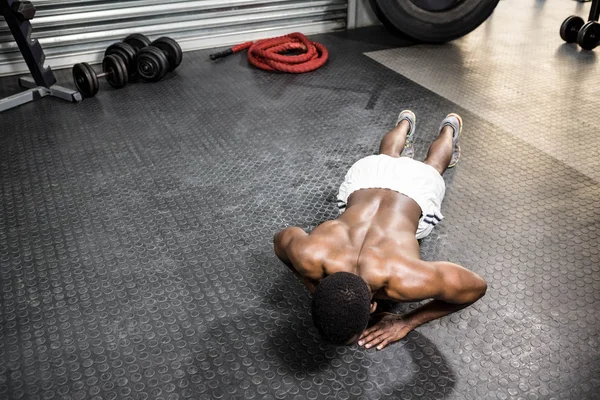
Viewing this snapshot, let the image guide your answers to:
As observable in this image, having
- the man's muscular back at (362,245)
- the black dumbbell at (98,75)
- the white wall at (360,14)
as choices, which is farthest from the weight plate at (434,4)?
the man's muscular back at (362,245)

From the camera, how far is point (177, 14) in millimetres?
4434

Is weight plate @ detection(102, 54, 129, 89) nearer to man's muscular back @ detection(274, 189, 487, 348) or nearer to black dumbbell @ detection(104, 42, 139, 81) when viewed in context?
black dumbbell @ detection(104, 42, 139, 81)

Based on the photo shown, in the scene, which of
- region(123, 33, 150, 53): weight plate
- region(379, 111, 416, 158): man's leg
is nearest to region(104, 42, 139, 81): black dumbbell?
region(123, 33, 150, 53): weight plate

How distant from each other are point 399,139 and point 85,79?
7.46ft

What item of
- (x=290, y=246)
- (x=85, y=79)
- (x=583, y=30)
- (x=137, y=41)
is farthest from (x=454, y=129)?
(x=137, y=41)

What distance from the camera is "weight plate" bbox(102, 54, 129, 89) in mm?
3754

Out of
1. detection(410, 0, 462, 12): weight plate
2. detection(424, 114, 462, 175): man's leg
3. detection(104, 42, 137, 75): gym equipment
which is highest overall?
detection(410, 0, 462, 12): weight plate

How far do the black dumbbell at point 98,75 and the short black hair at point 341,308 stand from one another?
111 inches

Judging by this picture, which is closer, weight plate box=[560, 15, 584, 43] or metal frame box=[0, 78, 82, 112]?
metal frame box=[0, 78, 82, 112]

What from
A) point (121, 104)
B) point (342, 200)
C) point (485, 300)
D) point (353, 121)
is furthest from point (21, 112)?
point (485, 300)

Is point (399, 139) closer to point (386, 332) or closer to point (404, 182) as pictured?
point (404, 182)

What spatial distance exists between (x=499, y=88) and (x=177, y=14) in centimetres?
265

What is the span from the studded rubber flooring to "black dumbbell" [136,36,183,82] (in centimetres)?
24

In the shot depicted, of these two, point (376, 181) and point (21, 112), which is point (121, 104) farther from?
point (376, 181)
